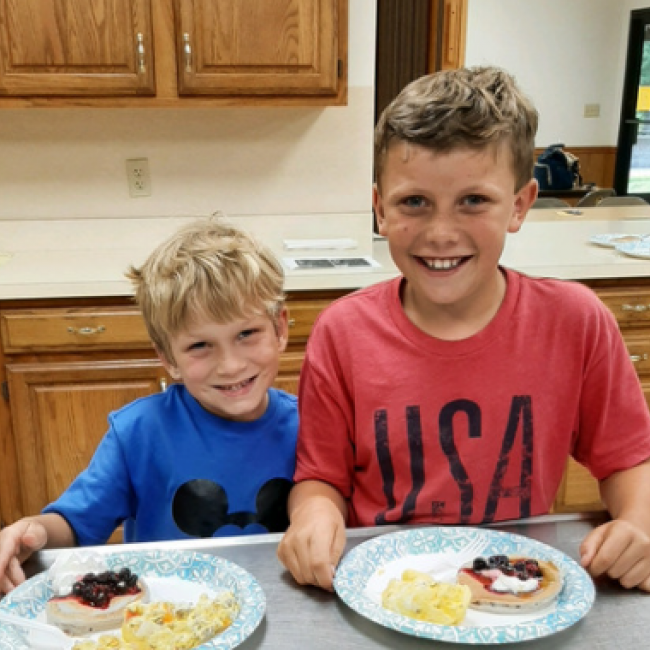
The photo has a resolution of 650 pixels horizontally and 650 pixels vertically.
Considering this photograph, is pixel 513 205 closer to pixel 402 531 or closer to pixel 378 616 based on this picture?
pixel 402 531

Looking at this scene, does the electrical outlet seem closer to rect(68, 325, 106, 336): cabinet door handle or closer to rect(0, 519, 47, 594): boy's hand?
rect(68, 325, 106, 336): cabinet door handle

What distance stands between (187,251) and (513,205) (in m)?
0.46

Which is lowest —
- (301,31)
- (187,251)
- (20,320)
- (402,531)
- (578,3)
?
(20,320)

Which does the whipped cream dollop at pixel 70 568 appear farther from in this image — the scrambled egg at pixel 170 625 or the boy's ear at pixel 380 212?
the boy's ear at pixel 380 212

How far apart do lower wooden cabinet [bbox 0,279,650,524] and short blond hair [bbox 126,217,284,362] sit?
1.12 meters

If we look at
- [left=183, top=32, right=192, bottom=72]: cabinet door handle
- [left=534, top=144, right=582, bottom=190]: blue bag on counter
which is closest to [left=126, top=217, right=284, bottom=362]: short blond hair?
[left=183, top=32, right=192, bottom=72]: cabinet door handle

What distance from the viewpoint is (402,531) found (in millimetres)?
875

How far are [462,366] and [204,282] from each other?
372 mm

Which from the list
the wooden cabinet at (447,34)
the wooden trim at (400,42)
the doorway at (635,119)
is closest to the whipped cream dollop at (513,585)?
the wooden cabinet at (447,34)

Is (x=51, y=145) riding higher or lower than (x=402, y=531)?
higher

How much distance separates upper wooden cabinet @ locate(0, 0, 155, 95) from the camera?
217 centimetres

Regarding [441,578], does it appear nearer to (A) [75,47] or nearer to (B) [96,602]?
(B) [96,602]

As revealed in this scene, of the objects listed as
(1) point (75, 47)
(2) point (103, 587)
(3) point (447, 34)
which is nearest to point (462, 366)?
(2) point (103, 587)

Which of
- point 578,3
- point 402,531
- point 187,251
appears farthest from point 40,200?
point 578,3
